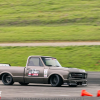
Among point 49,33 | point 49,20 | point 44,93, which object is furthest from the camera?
point 49,20

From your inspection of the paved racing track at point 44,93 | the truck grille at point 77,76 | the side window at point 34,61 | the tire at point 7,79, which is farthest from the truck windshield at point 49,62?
the paved racing track at point 44,93

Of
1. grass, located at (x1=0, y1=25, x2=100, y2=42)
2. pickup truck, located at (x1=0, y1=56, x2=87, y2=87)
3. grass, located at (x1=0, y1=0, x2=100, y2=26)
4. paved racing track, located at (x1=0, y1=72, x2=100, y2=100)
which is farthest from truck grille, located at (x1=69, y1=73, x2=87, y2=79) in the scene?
grass, located at (x1=0, y1=0, x2=100, y2=26)

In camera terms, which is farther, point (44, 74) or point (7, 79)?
point (7, 79)

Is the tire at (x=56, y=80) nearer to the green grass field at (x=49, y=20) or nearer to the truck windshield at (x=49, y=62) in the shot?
the truck windshield at (x=49, y=62)

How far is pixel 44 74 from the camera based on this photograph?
15.1 meters

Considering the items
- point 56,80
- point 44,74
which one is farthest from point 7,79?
point 56,80

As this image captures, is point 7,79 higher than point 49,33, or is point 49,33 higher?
point 49,33

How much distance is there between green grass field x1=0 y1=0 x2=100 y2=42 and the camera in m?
40.0

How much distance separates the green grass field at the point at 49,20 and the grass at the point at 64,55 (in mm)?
5036

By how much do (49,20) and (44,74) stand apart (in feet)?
111

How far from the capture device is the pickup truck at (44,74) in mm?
14692

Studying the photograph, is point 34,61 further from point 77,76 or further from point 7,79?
point 77,76

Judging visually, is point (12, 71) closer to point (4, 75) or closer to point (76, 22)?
point (4, 75)

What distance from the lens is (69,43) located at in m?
36.7
